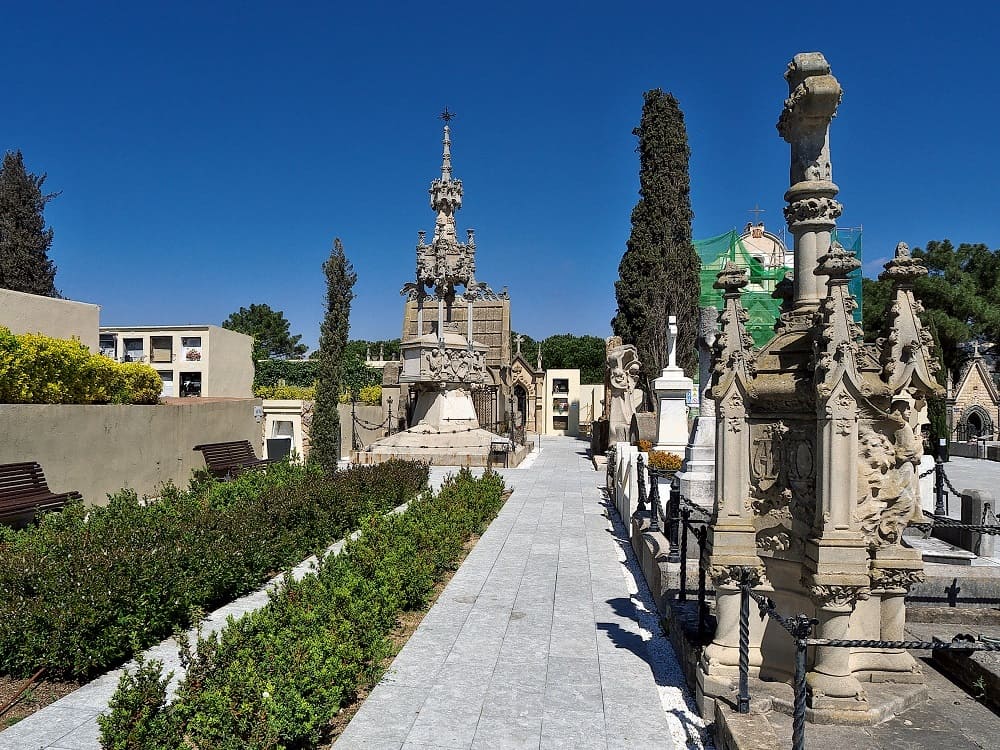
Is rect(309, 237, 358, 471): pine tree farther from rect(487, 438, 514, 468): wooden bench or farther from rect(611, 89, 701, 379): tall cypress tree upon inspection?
rect(611, 89, 701, 379): tall cypress tree

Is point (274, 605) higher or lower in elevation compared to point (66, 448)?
lower

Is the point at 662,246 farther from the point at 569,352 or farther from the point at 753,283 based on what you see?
the point at 569,352

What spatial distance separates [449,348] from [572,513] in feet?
30.5

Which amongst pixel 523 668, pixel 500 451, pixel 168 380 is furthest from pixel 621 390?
pixel 168 380

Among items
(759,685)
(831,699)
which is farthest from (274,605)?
(831,699)

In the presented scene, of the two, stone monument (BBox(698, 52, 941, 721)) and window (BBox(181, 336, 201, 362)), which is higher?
window (BBox(181, 336, 201, 362))

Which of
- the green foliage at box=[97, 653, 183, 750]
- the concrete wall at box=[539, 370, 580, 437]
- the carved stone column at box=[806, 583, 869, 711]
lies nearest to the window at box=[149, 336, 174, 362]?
the concrete wall at box=[539, 370, 580, 437]

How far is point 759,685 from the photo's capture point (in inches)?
164

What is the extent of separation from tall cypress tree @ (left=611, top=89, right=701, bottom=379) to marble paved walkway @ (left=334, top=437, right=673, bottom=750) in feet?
68.8

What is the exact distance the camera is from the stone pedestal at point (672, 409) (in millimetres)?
16969

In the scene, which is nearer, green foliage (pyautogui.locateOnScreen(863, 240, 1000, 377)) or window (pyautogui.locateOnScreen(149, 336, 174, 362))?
window (pyautogui.locateOnScreen(149, 336, 174, 362))

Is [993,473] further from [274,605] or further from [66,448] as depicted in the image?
[66,448]

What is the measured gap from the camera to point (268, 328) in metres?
80.2

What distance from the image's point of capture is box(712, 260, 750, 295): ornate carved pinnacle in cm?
482
